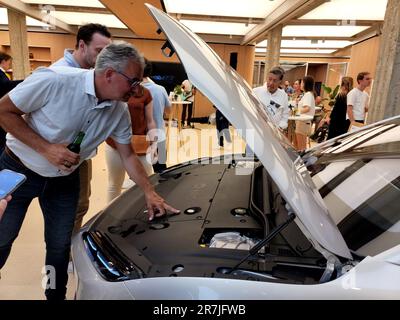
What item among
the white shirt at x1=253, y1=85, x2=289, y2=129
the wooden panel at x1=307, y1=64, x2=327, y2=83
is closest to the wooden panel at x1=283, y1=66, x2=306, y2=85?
the wooden panel at x1=307, y1=64, x2=327, y2=83

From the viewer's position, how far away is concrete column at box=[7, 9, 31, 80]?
26.0ft

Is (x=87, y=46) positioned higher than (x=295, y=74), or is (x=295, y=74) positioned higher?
(x=295, y=74)

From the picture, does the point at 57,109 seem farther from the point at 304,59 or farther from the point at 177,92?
the point at 304,59

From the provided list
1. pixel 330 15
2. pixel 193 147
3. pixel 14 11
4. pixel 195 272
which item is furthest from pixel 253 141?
pixel 14 11

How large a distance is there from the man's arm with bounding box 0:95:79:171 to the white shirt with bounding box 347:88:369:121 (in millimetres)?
4165

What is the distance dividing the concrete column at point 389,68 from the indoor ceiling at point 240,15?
2304 millimetres

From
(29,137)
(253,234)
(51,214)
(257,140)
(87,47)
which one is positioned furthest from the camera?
(87,47)

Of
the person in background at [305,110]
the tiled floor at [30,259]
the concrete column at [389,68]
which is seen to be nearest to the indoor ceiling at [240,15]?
the person in background at [305,110]

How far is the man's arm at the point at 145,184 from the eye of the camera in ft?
4.28

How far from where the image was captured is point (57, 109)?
4.11 ft

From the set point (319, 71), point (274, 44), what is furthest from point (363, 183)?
point (319, 71)

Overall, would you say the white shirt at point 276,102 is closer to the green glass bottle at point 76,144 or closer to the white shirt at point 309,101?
the white shirt at point 309,101

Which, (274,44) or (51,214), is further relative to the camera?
(274,44)

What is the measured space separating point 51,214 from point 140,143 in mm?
1066
